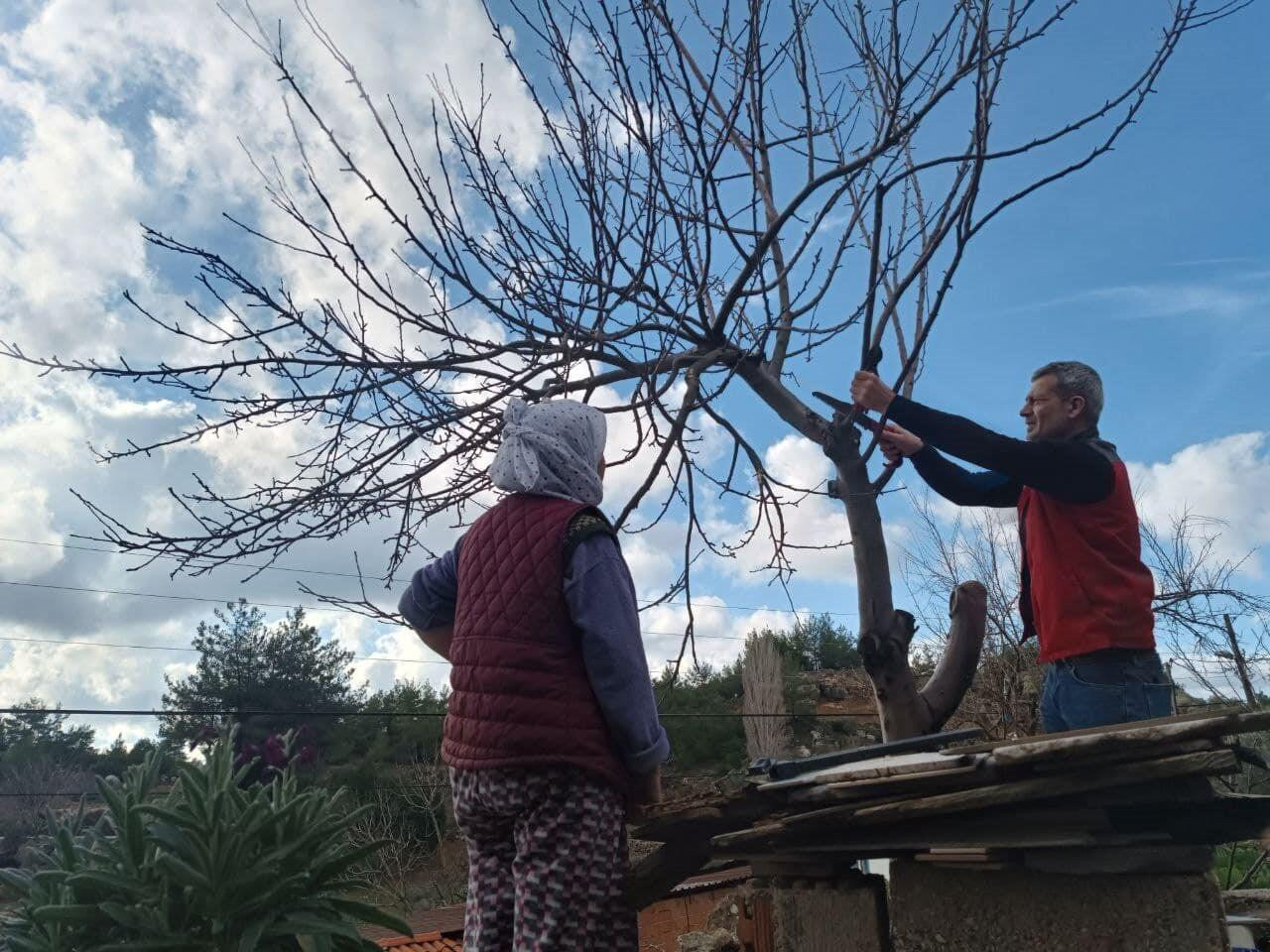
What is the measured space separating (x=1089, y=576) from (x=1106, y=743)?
0.92 m

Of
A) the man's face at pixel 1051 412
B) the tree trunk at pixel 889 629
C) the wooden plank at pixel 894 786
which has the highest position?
the man's face at pixel 1051 412

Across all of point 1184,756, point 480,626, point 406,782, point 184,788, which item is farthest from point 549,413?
point 406,782

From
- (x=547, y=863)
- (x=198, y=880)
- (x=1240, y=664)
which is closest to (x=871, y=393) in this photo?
(x=547, y=863)

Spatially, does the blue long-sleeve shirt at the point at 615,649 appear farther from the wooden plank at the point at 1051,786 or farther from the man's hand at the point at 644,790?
the wooden plank at the point at 1051,786

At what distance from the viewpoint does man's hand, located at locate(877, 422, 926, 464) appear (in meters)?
3.03

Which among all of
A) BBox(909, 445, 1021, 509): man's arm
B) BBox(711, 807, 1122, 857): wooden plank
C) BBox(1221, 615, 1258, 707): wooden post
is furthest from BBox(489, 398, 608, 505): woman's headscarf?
BBox(1221, 615, 1258, 707): wooden post

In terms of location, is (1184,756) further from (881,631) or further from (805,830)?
(881,631)

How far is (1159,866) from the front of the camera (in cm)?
183

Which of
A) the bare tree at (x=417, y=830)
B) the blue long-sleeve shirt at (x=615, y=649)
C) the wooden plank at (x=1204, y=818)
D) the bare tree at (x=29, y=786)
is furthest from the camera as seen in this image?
the bare tree at (x=29, y=786)

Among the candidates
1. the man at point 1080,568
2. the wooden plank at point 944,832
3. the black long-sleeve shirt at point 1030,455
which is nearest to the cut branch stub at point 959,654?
the man at point 1080,568

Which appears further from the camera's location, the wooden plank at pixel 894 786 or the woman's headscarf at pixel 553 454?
the woman's headscarf at pixel 553 454

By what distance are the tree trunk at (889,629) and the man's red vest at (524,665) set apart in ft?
4.42

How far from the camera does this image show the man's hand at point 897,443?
9.93 ft

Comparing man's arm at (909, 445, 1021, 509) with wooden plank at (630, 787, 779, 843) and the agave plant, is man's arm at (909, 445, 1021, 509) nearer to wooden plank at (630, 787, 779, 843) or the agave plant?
wooden plank at (630, 787, 779, 843)
